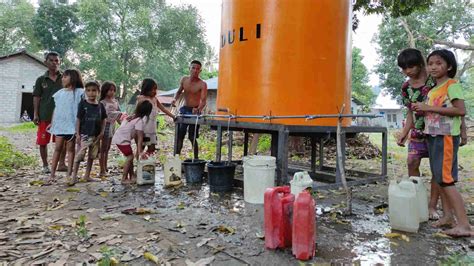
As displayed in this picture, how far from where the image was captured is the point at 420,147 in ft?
11.1

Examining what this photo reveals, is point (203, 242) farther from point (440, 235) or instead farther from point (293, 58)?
point (293, 58)

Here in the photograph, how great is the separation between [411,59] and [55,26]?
34815mm

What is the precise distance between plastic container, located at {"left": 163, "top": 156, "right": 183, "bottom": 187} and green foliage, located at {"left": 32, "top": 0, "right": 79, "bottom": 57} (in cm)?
3125

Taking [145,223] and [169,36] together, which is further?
[169,36]

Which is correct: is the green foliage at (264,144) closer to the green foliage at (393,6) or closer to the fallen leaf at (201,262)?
the green foliage at (393,6)

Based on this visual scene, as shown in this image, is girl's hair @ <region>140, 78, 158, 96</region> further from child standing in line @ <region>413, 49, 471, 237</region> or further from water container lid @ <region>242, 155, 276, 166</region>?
child standing in line @ <region>413, 49, 471, 237</region>

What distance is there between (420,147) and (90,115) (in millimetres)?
4253

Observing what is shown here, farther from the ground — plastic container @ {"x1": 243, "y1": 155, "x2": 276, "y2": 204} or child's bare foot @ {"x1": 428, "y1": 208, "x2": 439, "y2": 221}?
plastic container @ {"x1": 243, "y1": 155, "x2": 276, "y2": 204}

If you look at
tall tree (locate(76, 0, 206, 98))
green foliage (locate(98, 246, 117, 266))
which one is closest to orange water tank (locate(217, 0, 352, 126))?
green foliage (locate(98, 246, 117, 266))

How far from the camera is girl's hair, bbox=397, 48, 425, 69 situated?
10.8ft

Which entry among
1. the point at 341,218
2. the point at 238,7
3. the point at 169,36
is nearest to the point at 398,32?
the point at 169,36

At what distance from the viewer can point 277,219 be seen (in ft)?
7.98

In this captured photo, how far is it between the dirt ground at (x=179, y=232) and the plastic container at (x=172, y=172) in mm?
459

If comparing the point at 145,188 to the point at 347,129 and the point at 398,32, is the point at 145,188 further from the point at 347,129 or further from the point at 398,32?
the point at 398,32
